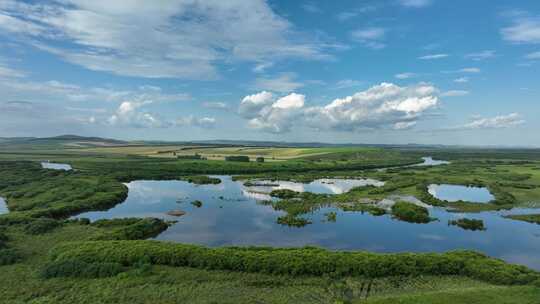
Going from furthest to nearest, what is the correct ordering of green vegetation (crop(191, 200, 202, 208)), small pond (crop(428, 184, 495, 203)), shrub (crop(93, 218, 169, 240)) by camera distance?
small pond (crop(428, 184, 495, 203)) → green vegetation (crop(191, 200, 202, 208)) → shrub (crop(93, 218, 169, 240))

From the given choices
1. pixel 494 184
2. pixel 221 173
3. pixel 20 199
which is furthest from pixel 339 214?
pixel 221 173

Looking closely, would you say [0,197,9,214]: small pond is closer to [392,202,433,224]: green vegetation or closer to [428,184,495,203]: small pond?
[392,202,433,224]: green vegetation

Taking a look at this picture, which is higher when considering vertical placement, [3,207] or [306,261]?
[306,261]

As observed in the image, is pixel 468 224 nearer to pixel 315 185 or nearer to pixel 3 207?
pixel 315 185

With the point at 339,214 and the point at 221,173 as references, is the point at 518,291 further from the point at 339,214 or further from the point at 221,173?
the point at 221,173

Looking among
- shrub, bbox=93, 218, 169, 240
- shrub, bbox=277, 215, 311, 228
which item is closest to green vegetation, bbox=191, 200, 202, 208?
shrub, bbox=93, 218, 169, 240

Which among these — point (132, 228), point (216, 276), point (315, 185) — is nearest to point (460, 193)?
point (315, 185)
